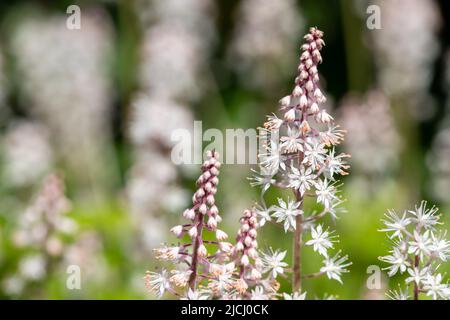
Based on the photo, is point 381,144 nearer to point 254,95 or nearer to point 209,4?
point 254,95

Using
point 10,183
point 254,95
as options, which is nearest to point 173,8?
point 254,95

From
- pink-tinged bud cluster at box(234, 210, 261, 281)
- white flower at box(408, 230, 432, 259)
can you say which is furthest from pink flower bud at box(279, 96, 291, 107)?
white flower at box(408, 230, 432, 259)

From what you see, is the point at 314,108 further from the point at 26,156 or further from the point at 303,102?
the point at 26,156

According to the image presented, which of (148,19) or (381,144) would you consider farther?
(148,19)

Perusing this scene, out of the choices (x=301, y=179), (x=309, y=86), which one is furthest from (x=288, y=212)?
(x=309, y=86)

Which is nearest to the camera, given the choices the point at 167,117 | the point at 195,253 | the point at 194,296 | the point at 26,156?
the point at 194,296

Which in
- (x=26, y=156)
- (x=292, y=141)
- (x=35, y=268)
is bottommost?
(x=35, y=268)
